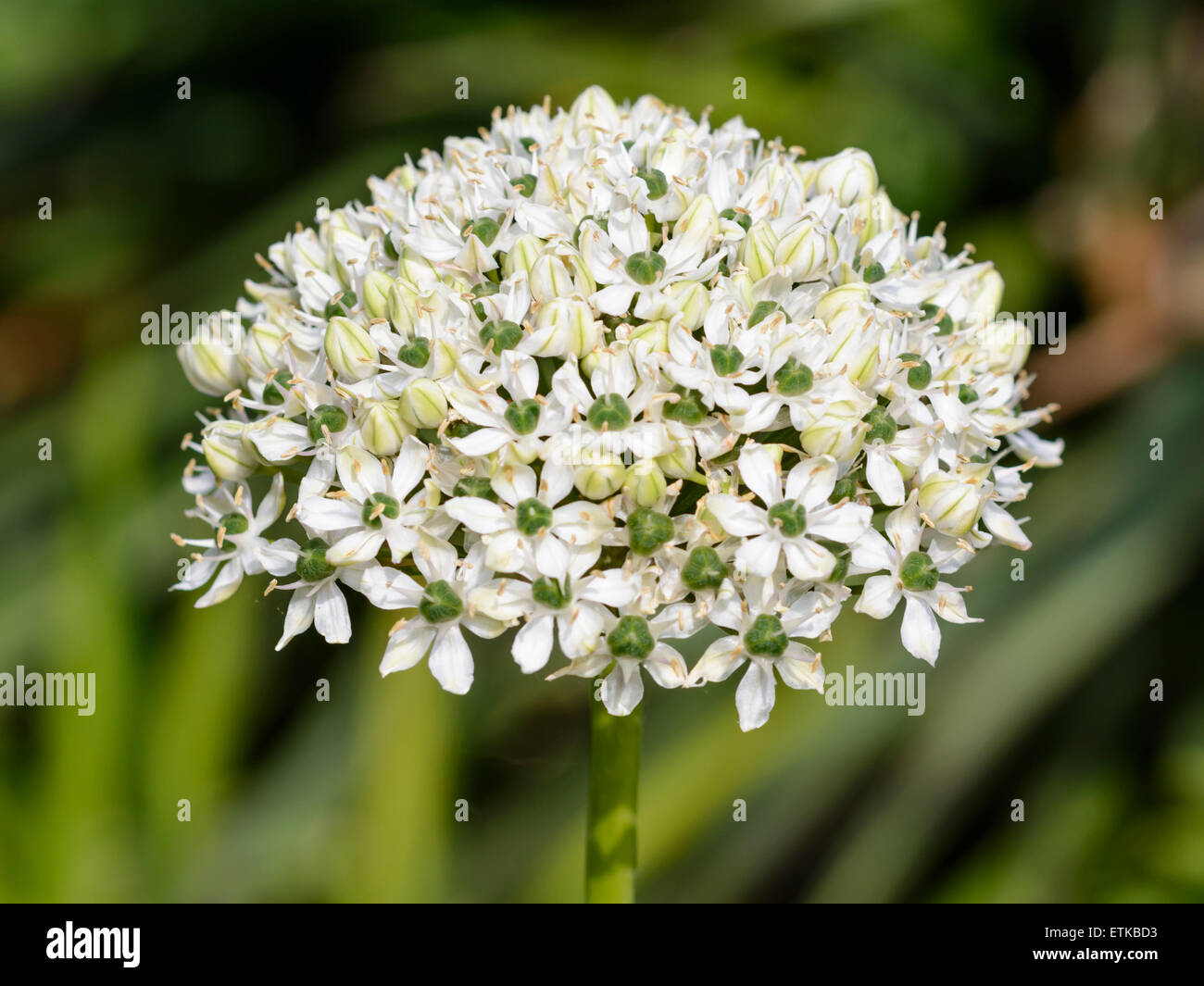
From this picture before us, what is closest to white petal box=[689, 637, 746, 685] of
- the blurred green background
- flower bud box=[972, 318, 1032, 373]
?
flower bud box=[972, 318, 1032, 373]

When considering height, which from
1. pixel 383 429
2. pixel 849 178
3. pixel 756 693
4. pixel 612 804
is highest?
pixel 849 178

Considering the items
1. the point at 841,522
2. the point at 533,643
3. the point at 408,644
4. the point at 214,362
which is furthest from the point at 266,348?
the point at 841,522

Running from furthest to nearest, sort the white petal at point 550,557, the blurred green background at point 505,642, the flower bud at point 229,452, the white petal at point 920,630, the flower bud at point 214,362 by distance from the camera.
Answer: the blurred green background at point 505,642 → the flower bud at point 214,362 → the flower bud at point 229,452 → the white petal at point 920,630 → the white petal at point 550,557

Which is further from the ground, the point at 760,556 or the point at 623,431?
the point at 623,431

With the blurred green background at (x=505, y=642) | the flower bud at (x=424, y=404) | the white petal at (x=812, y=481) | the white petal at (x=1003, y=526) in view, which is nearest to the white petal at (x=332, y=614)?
the flower bud at (x=424, y=404)

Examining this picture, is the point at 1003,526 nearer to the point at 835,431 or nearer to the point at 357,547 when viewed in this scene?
the point at 835,431

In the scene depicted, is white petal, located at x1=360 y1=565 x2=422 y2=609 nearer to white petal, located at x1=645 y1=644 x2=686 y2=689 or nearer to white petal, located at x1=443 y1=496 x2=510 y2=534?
white petal, located at x1=443 y1=496 x2=510 y2=534

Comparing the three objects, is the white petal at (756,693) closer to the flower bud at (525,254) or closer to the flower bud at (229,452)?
the flower bud at (525,254)
